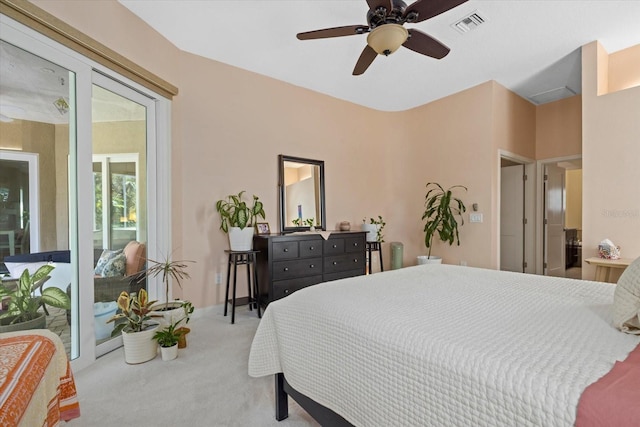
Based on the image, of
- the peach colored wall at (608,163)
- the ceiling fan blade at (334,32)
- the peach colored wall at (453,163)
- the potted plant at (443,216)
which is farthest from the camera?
the potted plant at (443,216)

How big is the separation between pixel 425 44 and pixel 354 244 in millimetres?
2373

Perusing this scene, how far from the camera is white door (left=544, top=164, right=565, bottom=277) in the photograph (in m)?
4.68

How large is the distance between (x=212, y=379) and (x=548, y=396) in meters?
1.91

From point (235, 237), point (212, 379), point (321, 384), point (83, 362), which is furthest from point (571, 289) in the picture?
point (83, 362)

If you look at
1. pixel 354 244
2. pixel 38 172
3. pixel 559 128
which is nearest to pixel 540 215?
pixel 559 128

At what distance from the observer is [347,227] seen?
4191mm

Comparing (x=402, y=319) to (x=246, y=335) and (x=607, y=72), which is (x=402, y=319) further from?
(x=607, y=72)

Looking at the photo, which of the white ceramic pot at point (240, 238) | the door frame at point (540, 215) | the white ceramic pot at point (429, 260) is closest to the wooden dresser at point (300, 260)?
the white ceramic pot at point (240, 238)

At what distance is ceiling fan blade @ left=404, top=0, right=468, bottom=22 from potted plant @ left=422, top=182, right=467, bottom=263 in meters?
2.70

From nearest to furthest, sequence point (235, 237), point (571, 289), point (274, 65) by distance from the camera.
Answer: point (571, 289), point (235, 237), point (274, 65)

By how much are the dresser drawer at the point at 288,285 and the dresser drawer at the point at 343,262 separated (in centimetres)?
24

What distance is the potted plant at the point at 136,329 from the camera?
85.9 inches

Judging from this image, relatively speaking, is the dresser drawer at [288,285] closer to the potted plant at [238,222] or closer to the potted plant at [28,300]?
the potted plant at [238,222]

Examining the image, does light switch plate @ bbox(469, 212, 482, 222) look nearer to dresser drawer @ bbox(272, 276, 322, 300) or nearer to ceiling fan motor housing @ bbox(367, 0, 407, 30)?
dresser drawer @ bbox(272, 276, 322, 300)
